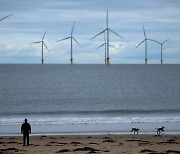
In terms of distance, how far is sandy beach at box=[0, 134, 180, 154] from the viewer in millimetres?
31094

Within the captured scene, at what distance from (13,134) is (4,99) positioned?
53203 mm

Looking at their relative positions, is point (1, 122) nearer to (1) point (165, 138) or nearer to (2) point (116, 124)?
(2) point (116, 124)

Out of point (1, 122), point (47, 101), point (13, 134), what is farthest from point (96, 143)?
point (47, 101)

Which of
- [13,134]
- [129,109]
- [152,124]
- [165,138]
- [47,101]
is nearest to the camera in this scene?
[165,138]

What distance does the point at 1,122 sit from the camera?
185ft

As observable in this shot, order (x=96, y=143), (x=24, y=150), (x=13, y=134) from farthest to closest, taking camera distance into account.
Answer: (x=13, y=134) → (x=96, y=143) → (x=24, y=150)

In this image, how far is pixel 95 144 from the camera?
3550 centimetres

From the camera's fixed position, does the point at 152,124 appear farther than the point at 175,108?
No

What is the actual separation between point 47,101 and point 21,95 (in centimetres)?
1396

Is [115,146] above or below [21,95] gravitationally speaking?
below

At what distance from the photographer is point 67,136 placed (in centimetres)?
4219

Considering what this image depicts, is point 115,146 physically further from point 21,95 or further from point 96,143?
point 21,95

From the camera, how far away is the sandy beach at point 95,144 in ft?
102

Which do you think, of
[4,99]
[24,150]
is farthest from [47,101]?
[24,150]
